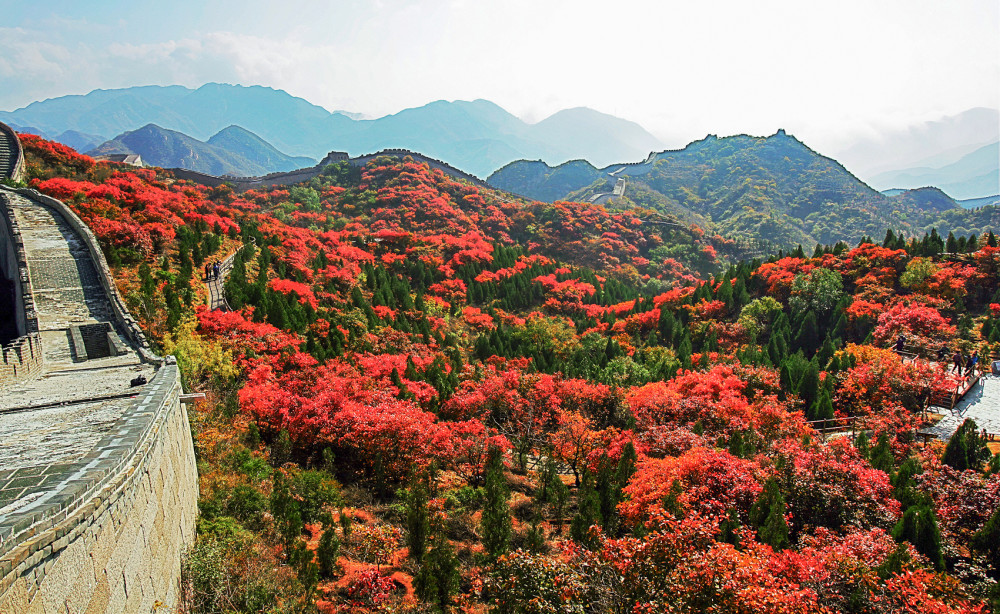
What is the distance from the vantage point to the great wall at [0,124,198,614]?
14.0 ft

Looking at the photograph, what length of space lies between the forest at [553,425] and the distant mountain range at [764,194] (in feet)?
182

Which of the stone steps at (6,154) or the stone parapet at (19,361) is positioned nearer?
the stone parapet at (19,361)

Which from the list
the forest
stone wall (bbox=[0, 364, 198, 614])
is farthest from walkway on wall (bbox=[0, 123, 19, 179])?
stone wall (bbox=[0, 364, 198, 614])

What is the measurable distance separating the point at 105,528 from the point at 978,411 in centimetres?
2659

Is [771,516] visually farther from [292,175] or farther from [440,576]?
[292,175]

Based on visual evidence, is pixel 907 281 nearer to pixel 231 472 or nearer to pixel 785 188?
pixel 231 472

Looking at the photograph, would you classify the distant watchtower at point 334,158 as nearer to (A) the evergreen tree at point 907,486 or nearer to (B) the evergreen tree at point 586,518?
(B) the evergreen tree at point 586,518

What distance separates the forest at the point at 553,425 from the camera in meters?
9.78

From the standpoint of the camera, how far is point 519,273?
4059 centimetres

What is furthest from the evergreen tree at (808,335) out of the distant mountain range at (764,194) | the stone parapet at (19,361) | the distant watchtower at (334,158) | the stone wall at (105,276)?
the distant watchtower at (334,158)

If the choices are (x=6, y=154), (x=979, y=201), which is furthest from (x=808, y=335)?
(x=979, y=201)

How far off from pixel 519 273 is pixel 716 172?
309ft

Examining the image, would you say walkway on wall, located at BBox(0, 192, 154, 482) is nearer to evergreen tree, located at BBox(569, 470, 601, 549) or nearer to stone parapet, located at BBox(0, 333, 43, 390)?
stone parapet, located at BBox(0, 333, 43, 390)

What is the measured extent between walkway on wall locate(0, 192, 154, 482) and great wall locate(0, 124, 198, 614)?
4 centimetres
